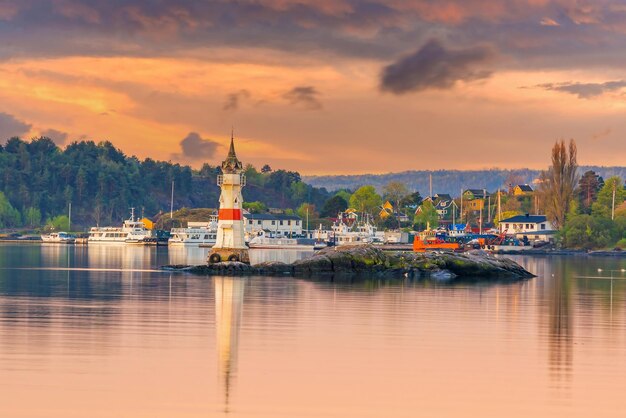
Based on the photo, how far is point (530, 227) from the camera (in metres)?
166

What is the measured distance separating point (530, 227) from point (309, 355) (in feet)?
464

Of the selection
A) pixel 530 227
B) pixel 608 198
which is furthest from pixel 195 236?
pixel 608 198

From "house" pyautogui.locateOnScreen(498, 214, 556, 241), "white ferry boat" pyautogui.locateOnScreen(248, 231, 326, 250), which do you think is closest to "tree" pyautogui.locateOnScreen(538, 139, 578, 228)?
"house" pyautogui.locateOnScreen(498, 214, 556, 241)

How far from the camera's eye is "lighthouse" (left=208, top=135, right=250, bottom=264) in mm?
75750

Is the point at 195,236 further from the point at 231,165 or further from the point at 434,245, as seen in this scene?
the point at 231,165

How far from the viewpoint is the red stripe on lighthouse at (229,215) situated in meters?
75.8

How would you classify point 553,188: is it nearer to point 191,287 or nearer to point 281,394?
point 191,287

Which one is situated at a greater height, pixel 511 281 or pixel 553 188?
pixel 553 188

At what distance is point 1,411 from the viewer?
19.7 meters

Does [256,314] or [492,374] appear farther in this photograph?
[256,314]

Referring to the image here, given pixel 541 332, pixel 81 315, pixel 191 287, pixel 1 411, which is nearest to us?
Answer: pixel 1 411

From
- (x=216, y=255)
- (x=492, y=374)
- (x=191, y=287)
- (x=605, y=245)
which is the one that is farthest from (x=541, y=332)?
(x=605, y=245)

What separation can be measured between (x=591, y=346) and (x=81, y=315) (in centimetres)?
1722

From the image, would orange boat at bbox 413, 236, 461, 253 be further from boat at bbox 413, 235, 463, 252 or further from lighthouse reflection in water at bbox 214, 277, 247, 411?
lighthouse reflection in water at bbox 214, 277, 247, 411
